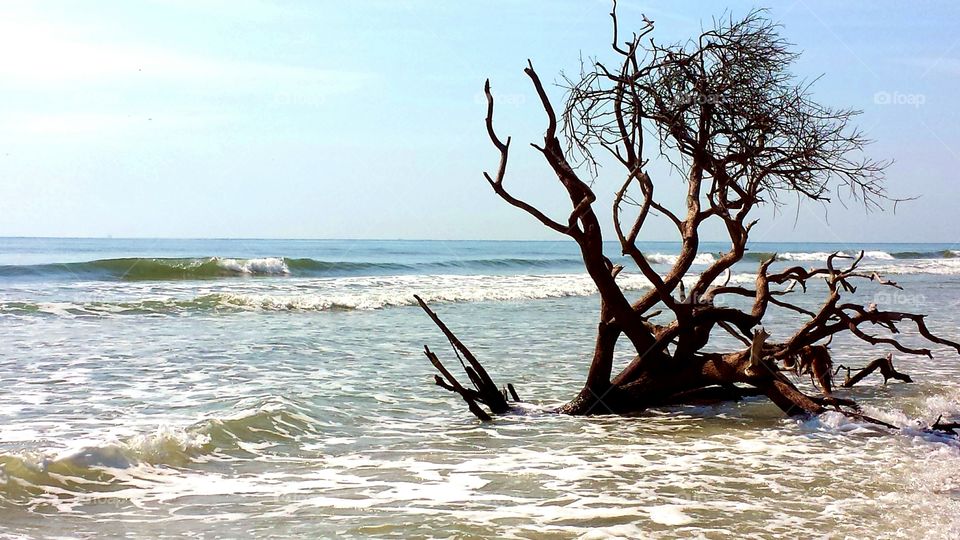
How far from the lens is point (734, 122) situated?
8.09 m

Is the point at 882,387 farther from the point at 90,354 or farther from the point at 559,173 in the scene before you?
the point at 90,354

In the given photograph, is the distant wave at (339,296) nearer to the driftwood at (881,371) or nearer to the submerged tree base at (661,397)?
the submerged tree base at (661,397)

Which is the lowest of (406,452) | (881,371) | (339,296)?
(406,452)

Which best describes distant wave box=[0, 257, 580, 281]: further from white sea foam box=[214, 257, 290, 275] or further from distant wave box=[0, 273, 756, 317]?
distant wave box=[0, 273, 756, 317]

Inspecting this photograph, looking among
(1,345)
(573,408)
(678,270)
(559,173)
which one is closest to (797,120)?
(678,270)

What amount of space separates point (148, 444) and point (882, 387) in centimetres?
831

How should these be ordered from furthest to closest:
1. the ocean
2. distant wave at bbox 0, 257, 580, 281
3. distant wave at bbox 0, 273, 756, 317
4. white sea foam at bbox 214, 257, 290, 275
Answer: white sea foam at bbox 214, 257, 290, 275, distant wave at bbox 0, 257, 580, 281, distant wave at bbox 0, 273, 756, 317, the ocean

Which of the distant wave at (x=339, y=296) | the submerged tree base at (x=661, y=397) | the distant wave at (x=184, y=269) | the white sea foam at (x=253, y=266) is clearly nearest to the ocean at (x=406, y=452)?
the submerged tree base at (x=661, y=397)

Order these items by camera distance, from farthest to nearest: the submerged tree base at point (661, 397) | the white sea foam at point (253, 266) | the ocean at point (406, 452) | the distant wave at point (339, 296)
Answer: the white sea foam at point (253, 266) < the distant wave at point (339, 296) < the submerged tree base at point (661, 397) < the ocean at point (406, 452)

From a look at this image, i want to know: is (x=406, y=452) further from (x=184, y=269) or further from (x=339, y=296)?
(x=184, y=269)

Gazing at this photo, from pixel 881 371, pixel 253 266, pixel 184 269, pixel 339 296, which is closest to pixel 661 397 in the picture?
pixel 881 371

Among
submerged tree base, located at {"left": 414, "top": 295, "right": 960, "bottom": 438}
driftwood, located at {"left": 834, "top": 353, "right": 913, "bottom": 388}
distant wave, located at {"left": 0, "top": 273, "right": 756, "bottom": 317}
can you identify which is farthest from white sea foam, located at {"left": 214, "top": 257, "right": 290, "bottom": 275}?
driftwood, located at {"left": 834, "top": 353, "right": 913, "bottom": 388}

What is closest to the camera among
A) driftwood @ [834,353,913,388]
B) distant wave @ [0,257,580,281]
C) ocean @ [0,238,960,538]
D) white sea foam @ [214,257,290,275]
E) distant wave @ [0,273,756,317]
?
ocean @ [0,238,960,538]

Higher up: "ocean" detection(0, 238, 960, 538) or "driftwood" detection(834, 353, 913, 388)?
"driftwood" detection(834, 353, 913, 388)
